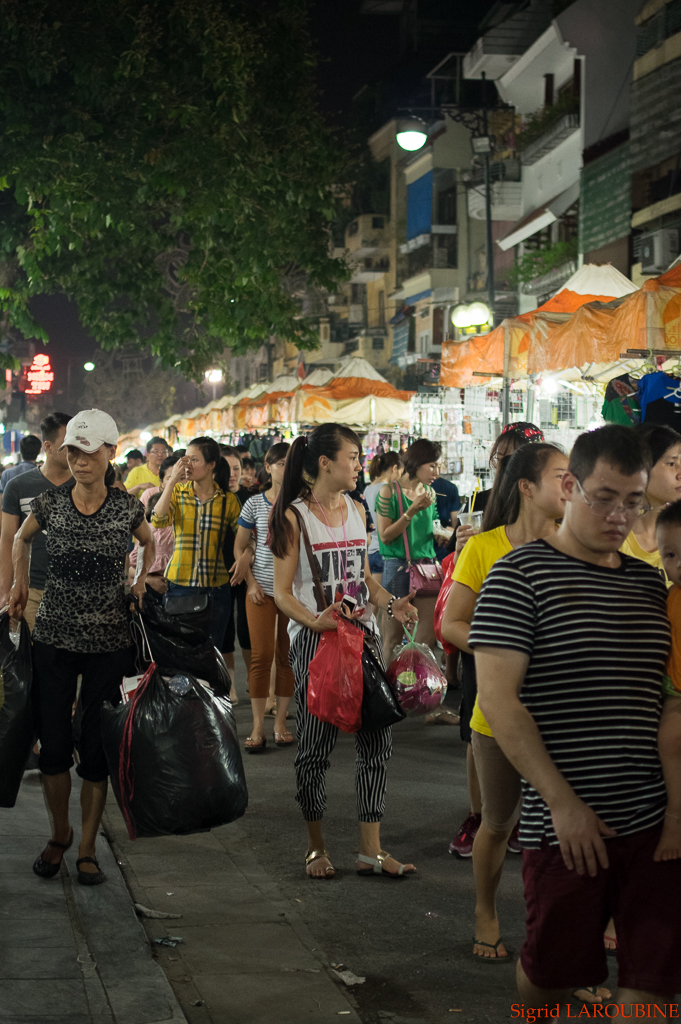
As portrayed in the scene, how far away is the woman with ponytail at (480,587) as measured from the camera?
4.05m

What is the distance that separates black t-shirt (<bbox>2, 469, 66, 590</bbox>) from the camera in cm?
627

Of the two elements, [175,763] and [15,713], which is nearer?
[175,763]

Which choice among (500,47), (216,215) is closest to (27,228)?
(216,215)

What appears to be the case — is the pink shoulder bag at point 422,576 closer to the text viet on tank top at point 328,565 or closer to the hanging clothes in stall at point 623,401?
the hanging clothes in stall at point 623,401

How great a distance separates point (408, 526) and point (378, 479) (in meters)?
2.97

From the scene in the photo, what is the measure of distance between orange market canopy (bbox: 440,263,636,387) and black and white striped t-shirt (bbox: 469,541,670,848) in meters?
6.97

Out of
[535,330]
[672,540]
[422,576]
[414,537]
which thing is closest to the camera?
[672,540]

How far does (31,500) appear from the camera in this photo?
601cm

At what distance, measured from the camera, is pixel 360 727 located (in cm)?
512

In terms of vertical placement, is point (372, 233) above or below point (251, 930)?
above

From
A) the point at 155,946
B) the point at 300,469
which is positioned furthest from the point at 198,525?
the point at 155,946

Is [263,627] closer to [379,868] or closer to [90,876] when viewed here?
[379,868]

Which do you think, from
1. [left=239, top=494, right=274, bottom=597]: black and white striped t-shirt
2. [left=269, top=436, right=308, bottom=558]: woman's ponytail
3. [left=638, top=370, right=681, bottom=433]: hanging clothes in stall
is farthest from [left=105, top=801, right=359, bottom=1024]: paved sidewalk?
[left=638, top=370, right=681, bottom=433]: hanging clothes in stall

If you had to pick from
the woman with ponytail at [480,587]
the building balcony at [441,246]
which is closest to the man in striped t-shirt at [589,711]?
the woman with ponytail at [480,587]
